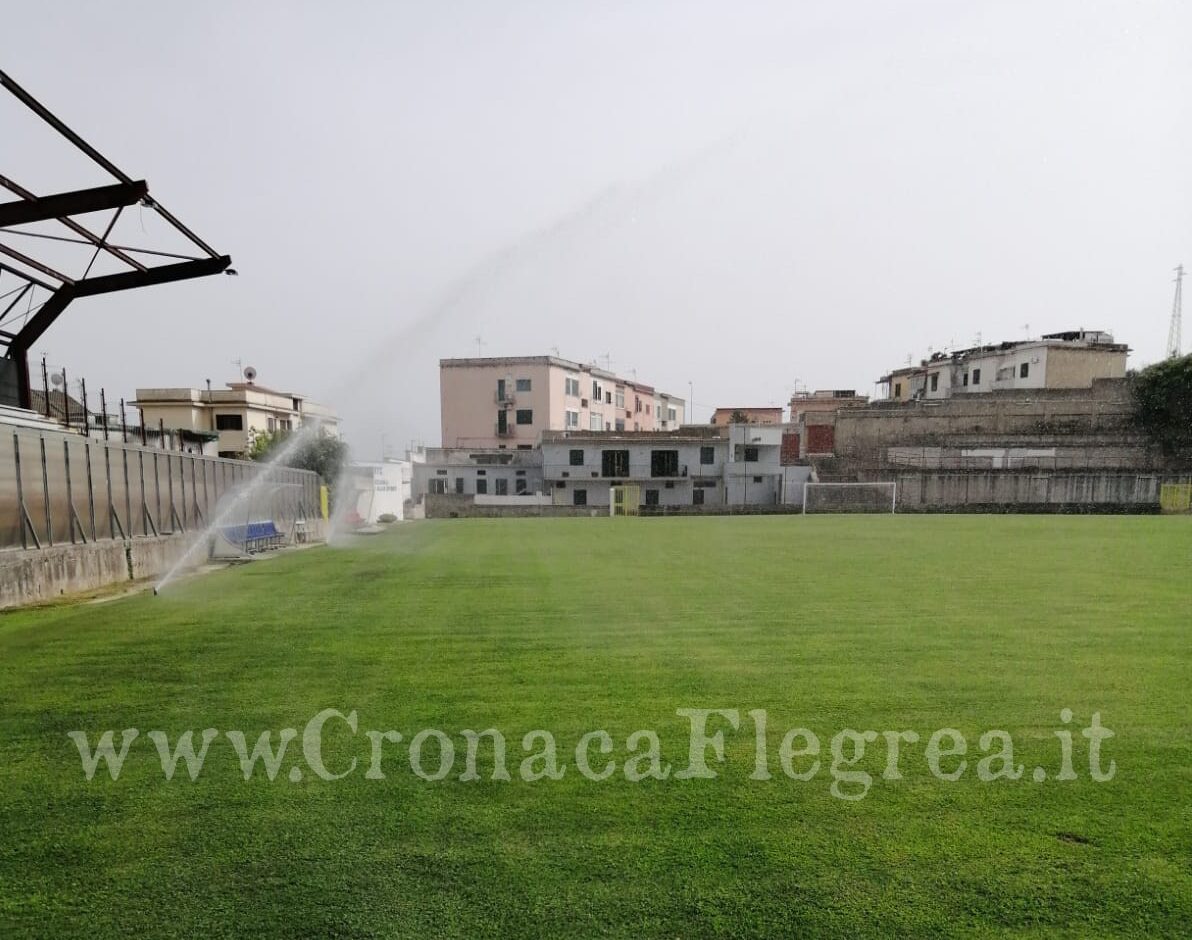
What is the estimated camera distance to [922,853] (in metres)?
3.31

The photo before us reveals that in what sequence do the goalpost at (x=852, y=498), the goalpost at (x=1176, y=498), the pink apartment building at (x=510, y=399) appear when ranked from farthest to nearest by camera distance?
the pink apartment building at (x=510, y=399)
the goalpost at (x=852, y=498)
the goalpost at (x=1176, y=498)

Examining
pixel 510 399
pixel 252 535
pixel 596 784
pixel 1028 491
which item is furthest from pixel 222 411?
pixel 1028 491

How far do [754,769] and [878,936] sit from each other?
1.51 m

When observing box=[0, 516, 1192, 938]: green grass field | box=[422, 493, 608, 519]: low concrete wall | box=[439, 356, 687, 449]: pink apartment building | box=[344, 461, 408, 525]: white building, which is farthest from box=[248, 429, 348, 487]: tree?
box=[0, 516, 1192, 938]: green grass field

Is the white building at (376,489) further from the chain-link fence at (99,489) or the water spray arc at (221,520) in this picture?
the chain-link fence at (99,489)

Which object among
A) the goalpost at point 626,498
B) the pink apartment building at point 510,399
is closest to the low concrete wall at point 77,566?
the goalpost at point 626,498

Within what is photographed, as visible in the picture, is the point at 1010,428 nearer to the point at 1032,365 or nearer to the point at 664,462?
the point at 1032,365

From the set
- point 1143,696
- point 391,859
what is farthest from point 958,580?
point 391,859

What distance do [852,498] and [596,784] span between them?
4595 cm

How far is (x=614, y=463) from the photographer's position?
174 feet

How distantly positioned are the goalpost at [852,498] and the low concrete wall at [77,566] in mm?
39845

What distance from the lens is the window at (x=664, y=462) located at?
5328 centimetres

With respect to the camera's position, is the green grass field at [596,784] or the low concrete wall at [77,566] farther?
the low concrete wall at [77,566]

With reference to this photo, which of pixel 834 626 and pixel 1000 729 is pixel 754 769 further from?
pixel 834 626
